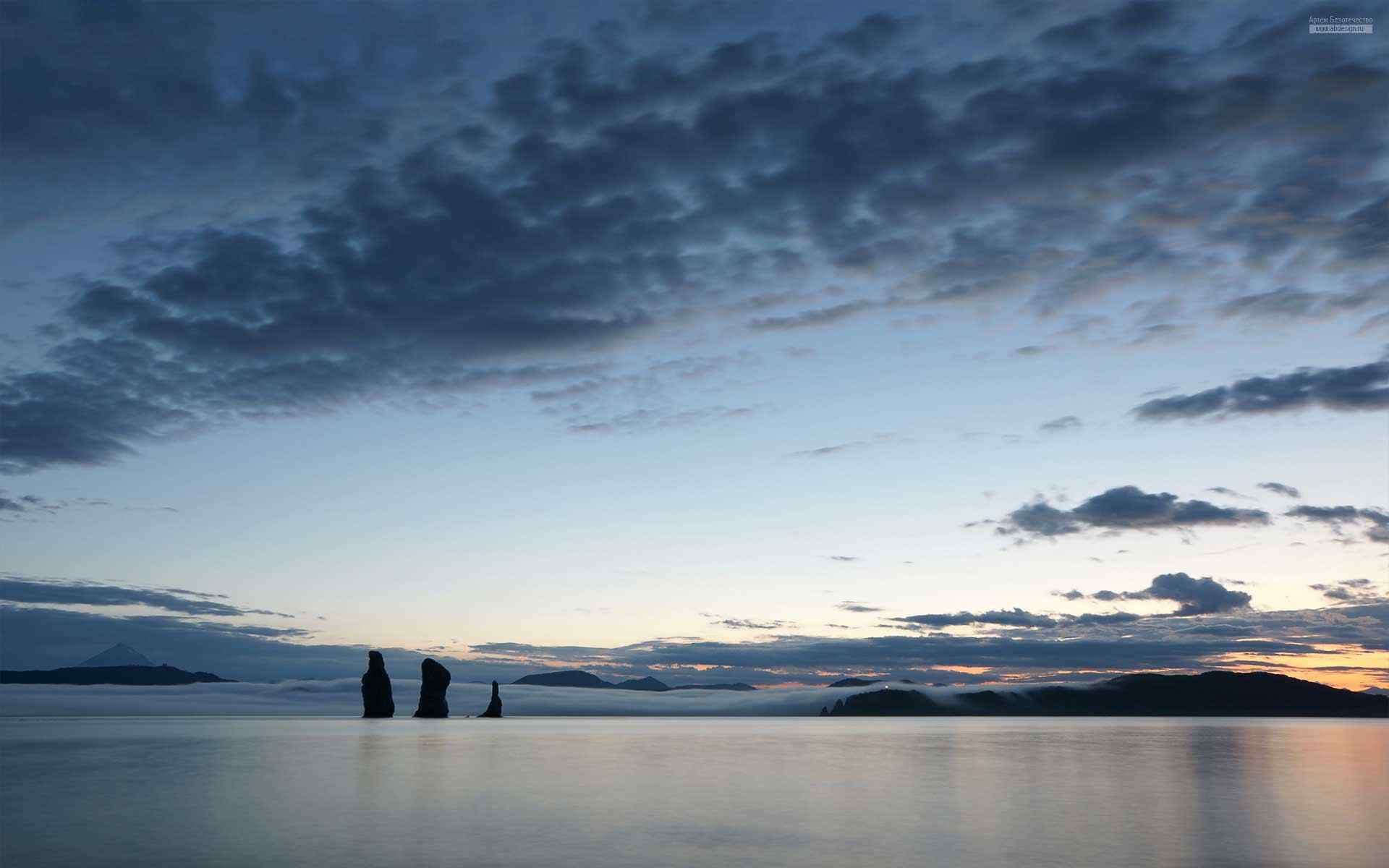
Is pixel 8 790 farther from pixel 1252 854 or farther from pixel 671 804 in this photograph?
pixel 1252 854

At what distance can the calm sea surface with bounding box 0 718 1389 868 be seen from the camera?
25938 mm

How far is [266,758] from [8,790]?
30.6m

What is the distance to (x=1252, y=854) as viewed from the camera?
26.6 m

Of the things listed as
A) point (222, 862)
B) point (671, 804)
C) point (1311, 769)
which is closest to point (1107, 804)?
point (671, 804)

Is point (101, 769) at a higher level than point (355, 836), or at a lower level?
lower

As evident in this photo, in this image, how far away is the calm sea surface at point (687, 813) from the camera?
25938mm

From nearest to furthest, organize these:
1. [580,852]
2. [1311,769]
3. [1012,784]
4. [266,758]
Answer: [580,852], [1012,784], [1311,769], [266,758]

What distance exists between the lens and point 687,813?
120 ft

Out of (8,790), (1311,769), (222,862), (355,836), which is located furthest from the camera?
(1311,769)

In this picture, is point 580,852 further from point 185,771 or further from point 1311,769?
point 1311,769

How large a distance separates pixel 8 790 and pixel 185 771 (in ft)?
48.3

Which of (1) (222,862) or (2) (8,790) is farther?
(2) (8,790)

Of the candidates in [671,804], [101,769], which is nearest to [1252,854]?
[671,804]

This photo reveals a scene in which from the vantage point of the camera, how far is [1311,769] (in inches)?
2734
